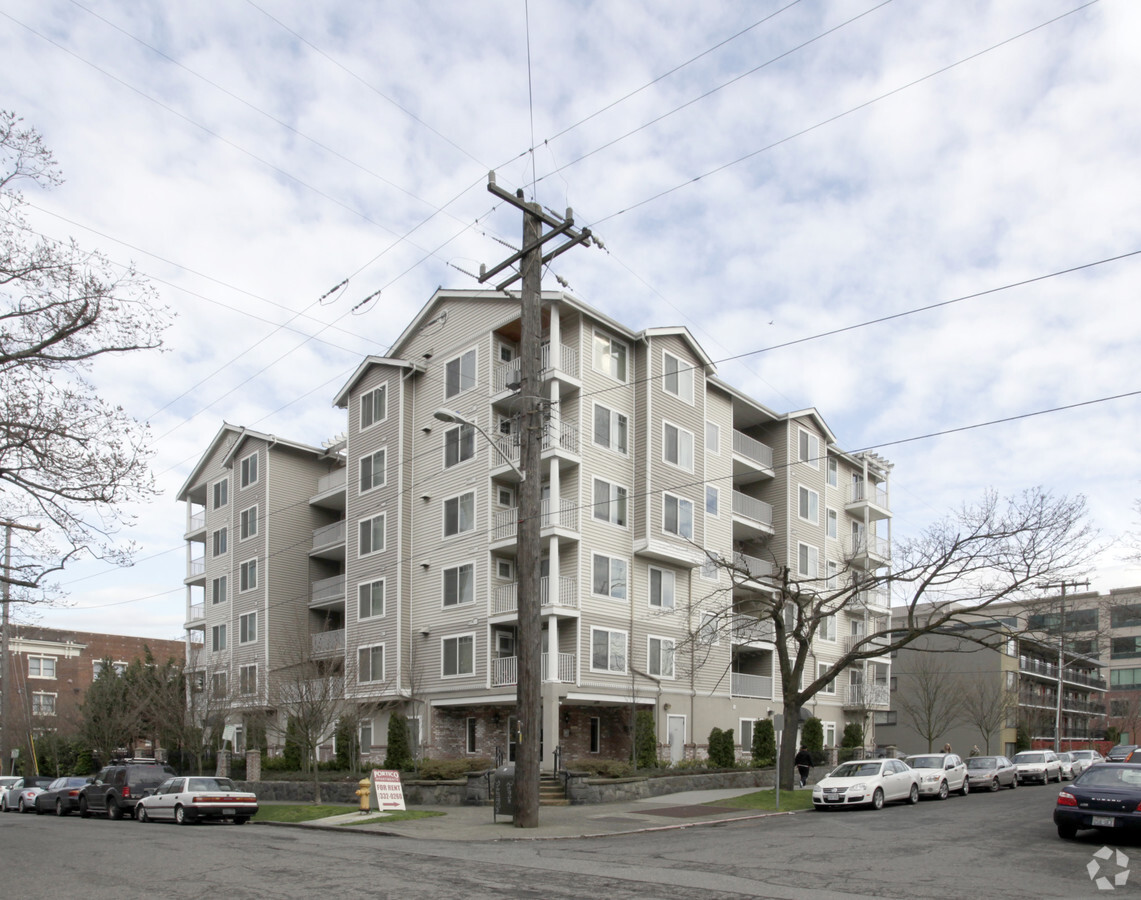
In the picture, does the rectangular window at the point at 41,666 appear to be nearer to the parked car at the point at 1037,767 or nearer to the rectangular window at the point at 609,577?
the rectangular window at the point at 609,577

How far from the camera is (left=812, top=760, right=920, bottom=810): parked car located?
27.1 metres

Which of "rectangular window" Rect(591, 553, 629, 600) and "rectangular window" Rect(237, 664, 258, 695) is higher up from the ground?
"rectangular window" Rect(591, 553, 629, 600)

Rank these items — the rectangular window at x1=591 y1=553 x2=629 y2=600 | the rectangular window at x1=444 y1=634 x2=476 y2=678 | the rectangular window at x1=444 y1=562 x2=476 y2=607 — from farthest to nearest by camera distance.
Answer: the rectangular window at x1=444 y1=562 x2=476 y2=607 < the rectangular window at x1=444 y1=634 x2=476 y2=678 < the rectangular window at x1=591 y1=553 x2=629 y2=600

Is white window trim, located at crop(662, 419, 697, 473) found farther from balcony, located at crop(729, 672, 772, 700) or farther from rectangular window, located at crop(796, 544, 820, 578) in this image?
rectangular window, located at crop(796, 544, 820, 578)

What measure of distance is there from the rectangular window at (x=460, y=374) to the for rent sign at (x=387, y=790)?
16.3m

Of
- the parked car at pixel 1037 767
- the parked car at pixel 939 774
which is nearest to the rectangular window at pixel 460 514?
the parked car at pixel 939 774

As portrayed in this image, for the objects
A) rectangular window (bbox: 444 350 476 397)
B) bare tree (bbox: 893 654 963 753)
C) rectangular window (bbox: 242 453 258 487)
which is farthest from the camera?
bare tree (bbox: 893 654 963 753)

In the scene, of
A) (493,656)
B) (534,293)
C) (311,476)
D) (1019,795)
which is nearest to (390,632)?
(493,656)

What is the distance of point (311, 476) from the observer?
50594 millimetres

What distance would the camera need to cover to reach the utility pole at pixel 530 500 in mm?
22625

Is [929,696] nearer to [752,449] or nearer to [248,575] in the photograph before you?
[752,449]

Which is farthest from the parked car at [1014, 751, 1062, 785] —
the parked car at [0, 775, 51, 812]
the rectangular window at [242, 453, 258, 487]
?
the parked car at [0, 775, 51, 812]

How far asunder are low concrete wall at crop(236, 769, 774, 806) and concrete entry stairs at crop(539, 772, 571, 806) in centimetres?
32

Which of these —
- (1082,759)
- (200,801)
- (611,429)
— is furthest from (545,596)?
(1082,759)
